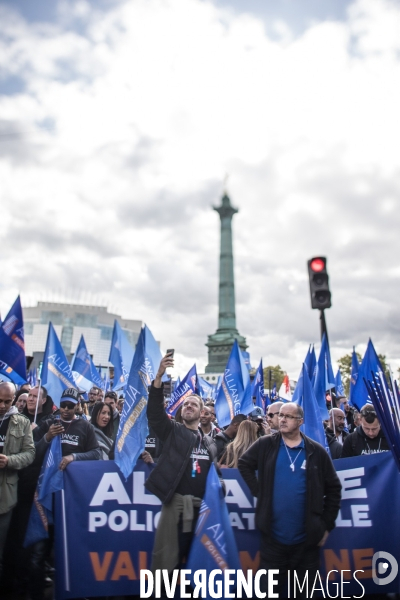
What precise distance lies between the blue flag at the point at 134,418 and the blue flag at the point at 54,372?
9.32 ft

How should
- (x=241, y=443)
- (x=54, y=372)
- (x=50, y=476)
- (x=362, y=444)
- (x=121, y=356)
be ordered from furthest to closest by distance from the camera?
(x=121, y=356) → (x=54, y=372) → (x=362, y=444) → (x=241, y=443) → (x=50, y=476)

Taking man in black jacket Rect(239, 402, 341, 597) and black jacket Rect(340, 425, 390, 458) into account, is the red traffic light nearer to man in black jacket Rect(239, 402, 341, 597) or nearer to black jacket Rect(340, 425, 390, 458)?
black jacket Rect(340, 425, 390, 458)

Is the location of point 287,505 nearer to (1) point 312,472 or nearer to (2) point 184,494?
(1) point 312,472

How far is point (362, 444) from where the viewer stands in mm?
5418

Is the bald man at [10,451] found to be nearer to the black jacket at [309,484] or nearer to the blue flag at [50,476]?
the blue flag at [50,476]

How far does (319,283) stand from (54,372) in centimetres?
431

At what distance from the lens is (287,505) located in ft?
12.5

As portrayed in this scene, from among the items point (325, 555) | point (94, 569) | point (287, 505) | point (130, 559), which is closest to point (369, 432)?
point (325, 555)

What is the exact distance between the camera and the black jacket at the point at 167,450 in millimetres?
4127

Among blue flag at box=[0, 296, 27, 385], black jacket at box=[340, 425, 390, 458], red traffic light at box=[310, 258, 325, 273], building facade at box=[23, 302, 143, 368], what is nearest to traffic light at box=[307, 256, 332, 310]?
red traffic light at box=[310, 258, 325, 273]

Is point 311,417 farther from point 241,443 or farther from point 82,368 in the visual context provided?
point 82,368

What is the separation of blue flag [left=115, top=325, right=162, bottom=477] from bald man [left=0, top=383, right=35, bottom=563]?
93 cm

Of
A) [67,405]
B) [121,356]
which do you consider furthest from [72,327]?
[67,405]

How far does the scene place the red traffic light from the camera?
6.15m
